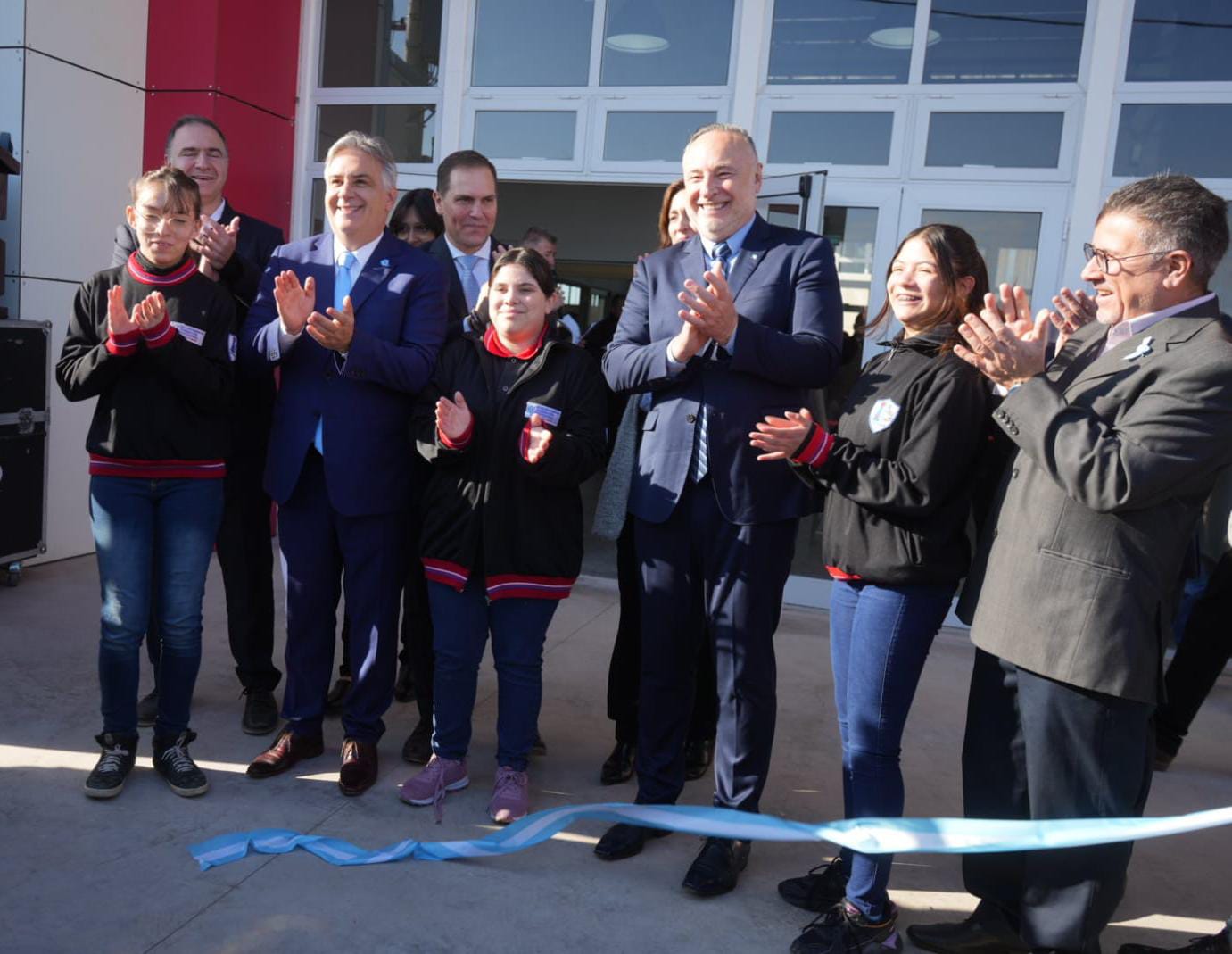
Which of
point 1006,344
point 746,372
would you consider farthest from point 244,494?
point 1006,344

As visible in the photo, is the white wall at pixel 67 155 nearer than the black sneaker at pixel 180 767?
No

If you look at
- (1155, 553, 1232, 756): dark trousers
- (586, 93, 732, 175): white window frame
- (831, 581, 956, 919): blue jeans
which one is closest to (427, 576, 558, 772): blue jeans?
(831, 581, 956, 919): blue jeans

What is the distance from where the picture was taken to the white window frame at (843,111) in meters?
5.61

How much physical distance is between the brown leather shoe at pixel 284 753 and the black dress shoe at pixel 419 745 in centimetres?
29

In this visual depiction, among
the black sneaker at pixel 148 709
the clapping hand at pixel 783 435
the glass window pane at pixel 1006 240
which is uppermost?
the glass window pane at pixel 1006 240

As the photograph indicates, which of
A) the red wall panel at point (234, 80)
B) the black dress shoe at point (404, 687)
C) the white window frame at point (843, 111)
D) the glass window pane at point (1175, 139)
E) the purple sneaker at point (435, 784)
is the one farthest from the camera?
the red wall panel at point (234, 80)

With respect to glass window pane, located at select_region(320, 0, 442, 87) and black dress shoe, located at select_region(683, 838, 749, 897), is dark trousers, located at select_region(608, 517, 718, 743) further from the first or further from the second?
glass window pane, located at select_region(320, 0, 442, 87)

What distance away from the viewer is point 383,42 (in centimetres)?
652

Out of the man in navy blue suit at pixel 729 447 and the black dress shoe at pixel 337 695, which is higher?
the man in navy blue suit at pixel 729 447

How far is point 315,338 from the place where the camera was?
9.74 feet

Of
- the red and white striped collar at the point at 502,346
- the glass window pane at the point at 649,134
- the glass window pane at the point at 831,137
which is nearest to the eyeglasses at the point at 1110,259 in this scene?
the red and white striped collar at the point at 502,346

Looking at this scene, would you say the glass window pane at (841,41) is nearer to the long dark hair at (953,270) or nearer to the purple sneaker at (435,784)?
the long dark hair at (953,270)

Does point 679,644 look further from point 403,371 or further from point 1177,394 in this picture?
point 1177,394

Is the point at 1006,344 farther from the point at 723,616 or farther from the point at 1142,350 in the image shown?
the point at 723,616
